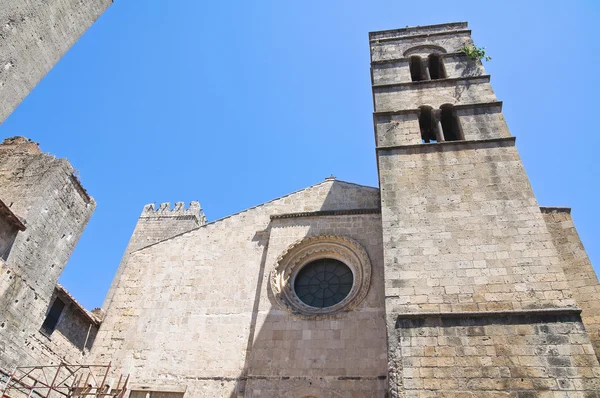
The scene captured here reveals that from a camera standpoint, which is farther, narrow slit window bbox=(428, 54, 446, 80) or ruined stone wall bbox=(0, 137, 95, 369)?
narrow slit window bbox=(428, 54, 446, 80)

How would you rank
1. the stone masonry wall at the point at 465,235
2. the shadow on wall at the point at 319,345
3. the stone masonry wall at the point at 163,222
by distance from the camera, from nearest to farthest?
the stone masonry wall at the point at 465,235, the shadow on wall at the point at 319,345, the stone masonry wall at the point at 163,222

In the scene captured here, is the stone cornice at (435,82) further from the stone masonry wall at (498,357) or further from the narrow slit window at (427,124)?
the stone masonry wall at (498,357)

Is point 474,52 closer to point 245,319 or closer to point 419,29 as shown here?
point 419,29

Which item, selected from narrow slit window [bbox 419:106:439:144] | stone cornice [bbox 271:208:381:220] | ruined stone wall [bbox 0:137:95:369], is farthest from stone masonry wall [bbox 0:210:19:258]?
narrow slit window [bbox 419:106:439:144]

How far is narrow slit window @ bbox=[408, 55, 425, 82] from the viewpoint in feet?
39.8

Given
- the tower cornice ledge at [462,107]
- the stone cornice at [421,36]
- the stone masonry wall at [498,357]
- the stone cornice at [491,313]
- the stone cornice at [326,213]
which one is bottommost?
the stone masonry wall at [498,357]

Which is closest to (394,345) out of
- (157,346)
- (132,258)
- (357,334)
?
(357,334)

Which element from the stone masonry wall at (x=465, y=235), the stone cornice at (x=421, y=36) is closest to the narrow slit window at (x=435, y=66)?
the stone cornice at (x=421, y=36)

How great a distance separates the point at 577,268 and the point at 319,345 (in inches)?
195

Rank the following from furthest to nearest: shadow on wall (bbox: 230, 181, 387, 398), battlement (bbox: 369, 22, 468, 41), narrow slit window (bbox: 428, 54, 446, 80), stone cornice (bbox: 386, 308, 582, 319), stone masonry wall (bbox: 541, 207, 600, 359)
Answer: battlement (bbox: 369, 22, 468, 41) < narrow slit window (bbox: 428, 54, 446, 80) < shadow on wall (bbox: 230, 181, 387, 398) < stone masonry wall (bbox: 541, 207, 600, 359) < stone cornice (bbox: 386, 308, 582, 319)

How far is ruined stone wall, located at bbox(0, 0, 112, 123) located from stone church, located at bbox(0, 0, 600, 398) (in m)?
0.05

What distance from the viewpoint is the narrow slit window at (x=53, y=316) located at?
10.9 meters

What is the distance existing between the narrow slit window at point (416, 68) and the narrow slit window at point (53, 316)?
37.5 ft

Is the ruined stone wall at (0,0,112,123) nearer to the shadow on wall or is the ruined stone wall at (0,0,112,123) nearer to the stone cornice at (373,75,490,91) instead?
the shadow on wall
